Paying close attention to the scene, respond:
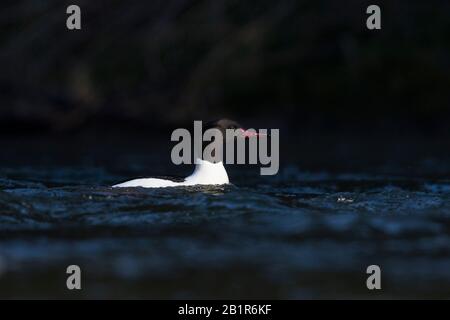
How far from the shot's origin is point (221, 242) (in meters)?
9.61

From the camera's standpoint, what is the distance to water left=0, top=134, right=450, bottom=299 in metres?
8.12

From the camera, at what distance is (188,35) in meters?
22.6

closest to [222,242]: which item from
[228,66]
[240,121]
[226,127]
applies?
[226,127]

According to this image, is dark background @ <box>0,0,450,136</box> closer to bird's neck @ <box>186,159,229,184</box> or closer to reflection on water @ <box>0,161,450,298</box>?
reflection on water @ <box>0,161,450,298</box>

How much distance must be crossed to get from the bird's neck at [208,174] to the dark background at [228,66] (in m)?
9.01

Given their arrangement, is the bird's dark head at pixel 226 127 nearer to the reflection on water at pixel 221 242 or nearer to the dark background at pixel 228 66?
the reflection on water at pixel 221 242

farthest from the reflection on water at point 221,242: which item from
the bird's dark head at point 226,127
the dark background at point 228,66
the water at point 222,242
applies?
the dark background at point 228,66

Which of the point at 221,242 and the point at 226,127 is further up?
the point at 226,127

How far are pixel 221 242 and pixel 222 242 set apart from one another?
0.5 inches

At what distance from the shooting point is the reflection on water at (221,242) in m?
8.12

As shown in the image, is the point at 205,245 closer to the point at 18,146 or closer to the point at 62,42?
the point at 18,146

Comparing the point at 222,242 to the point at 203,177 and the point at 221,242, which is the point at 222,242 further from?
the point at 203,177

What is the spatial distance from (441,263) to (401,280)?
2.26ft

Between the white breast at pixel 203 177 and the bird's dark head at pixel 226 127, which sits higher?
the bird's dark head at pixel 226 127
